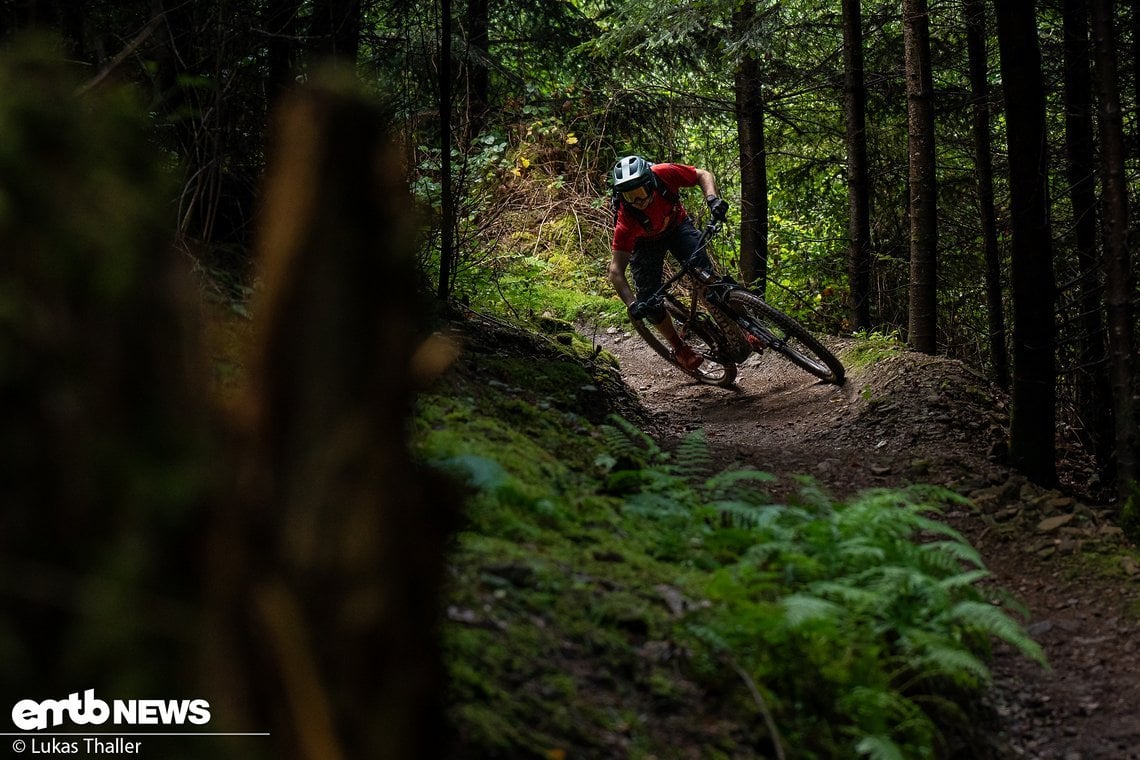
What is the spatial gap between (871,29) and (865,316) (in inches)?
163

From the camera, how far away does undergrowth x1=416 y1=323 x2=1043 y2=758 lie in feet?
10.2

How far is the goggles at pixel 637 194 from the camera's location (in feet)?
31.2

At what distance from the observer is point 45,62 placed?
1.81 meters

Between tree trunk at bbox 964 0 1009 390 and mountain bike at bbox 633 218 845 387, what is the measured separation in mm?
3131

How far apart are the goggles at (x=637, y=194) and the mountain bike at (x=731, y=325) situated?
2.38 ft

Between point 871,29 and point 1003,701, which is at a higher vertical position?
point 871,29

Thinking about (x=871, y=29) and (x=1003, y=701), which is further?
(x=871, y=29)

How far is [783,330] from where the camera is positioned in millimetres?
9945

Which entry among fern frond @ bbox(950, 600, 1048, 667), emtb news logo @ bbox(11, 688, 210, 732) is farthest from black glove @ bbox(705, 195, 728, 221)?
emtb news logo @ bbox(11, 688, 210, 732)

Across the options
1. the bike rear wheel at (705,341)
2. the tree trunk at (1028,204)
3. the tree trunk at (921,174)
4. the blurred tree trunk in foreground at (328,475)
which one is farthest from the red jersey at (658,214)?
the blurred tree trunk in foreground at (328,475)

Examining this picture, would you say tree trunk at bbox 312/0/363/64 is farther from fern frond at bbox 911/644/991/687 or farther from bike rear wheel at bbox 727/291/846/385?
fern frond at bbox 911/644/991/687

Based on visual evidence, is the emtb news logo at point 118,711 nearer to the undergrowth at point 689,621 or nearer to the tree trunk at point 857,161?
the undergrowth at point 689,621

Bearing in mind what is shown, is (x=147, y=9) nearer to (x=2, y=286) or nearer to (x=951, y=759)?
(x=2, y=286)

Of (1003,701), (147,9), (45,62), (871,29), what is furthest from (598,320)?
(45,62)
